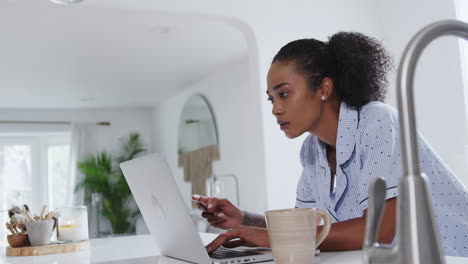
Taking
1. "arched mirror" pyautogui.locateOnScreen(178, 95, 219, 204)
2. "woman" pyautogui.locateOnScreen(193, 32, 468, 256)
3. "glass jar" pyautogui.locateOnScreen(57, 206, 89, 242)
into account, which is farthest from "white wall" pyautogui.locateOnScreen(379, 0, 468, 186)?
"arched mirror" pyautogui.locateOnScreen(178, 95, 219, 204)

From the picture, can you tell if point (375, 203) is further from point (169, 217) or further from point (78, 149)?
point (78, 149)

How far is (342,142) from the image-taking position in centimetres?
140

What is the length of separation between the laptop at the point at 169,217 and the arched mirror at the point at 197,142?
483 cm

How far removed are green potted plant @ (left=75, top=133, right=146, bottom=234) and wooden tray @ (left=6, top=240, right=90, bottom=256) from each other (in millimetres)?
6167

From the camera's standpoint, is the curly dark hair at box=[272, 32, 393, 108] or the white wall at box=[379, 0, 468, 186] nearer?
the curly dark hair at box=[272, 32, 393, 108]

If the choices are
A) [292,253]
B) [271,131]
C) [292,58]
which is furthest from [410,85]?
[271,131]

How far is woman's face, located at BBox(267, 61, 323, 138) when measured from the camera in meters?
1.51

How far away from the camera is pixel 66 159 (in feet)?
27.3

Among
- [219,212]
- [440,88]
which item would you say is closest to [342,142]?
[219,212]

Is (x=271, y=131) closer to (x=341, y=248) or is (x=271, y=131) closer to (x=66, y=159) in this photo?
(x=341, y=248)

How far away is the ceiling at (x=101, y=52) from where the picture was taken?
417 cm

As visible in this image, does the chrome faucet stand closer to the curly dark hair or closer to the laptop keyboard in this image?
the laptop keyboard

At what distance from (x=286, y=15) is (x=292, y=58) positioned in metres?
1.91

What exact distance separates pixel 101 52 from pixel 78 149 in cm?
334
